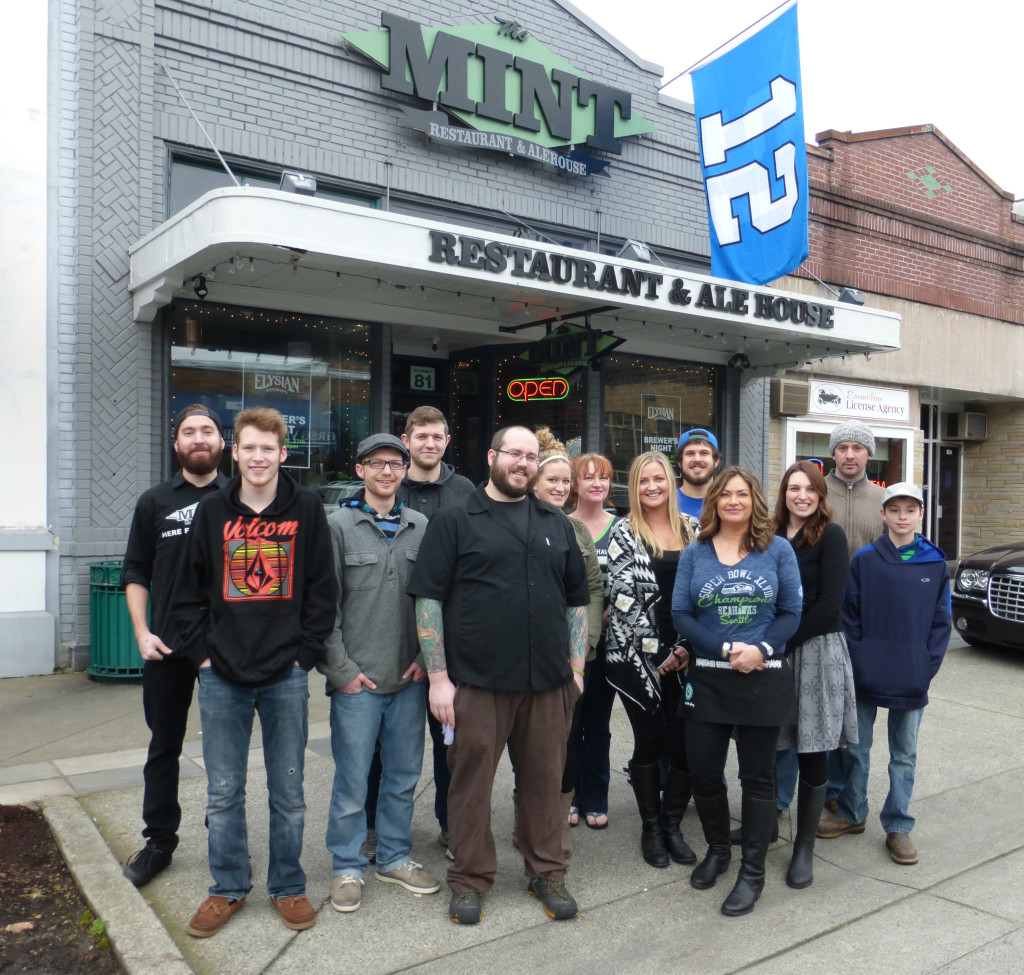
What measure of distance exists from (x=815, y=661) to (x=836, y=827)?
3.35 ft

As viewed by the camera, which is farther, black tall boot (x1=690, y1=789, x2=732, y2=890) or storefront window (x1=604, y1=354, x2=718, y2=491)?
storefront window (x1=604, y1=354, x2=718, y2=491)

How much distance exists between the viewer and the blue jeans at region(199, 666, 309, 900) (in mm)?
3498

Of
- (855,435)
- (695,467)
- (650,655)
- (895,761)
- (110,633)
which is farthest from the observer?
(110,633)

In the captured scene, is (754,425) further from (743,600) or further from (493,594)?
(493,594)

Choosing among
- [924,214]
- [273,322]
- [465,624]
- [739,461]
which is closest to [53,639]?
[273,322]

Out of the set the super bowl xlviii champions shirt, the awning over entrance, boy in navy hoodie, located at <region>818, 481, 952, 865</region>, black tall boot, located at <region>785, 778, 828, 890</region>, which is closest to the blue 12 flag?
the awning over entrance

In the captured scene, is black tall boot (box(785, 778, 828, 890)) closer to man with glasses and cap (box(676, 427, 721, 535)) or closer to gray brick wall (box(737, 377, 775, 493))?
man with glasses and cap (box(676, 427, 721, 535))

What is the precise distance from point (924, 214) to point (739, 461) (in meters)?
5.54

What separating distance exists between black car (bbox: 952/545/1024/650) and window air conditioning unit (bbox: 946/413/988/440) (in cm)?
751

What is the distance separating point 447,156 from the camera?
9.42m

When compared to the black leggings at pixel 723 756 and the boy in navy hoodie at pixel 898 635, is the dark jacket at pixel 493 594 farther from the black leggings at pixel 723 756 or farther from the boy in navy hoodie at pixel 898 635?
the boy in navy hoodie at pixel 898 635

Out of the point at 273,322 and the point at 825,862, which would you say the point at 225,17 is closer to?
the point at 273,322

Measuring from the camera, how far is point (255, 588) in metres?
3.47

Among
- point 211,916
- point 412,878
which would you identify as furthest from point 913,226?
point 211,916
